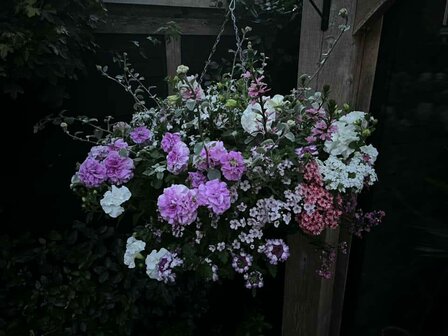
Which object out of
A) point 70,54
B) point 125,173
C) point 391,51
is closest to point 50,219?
point 70,54

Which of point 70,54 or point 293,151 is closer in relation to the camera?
point 293,151

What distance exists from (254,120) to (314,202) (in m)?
0.28

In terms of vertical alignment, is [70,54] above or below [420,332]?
above

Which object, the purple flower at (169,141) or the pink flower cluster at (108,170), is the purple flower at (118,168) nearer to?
the pink flower cluster at (108,170)

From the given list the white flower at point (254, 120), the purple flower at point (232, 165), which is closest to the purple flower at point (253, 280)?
the purple flower at point (232, 165)

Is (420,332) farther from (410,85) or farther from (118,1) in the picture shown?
(118,1)

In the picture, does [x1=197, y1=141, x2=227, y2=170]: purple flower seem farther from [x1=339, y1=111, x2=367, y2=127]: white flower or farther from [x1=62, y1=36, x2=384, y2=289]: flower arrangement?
[x1=339, y1=111, x2=367, y2=127]: white flower

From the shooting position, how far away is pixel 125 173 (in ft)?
3.66

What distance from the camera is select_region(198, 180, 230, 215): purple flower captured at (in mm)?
974

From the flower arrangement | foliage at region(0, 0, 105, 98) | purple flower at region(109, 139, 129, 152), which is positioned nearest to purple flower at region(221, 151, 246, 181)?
the flower arrangement

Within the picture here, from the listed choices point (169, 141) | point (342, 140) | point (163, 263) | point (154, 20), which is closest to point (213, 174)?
point (169, 141)

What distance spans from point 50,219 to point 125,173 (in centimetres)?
90

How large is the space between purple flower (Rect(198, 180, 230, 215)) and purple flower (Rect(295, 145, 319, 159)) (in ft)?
0.81

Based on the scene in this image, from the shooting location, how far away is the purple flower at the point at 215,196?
0.97 m
